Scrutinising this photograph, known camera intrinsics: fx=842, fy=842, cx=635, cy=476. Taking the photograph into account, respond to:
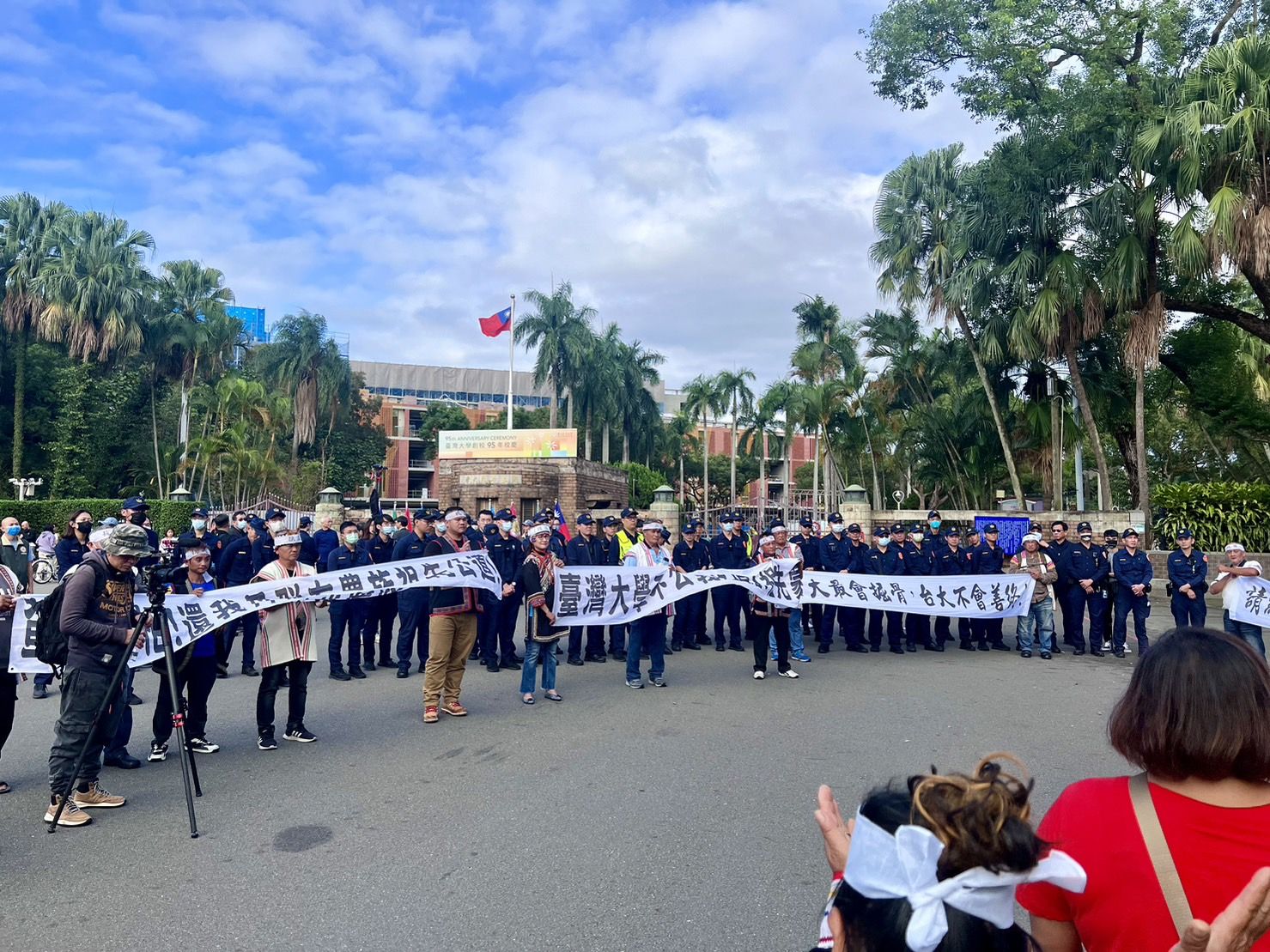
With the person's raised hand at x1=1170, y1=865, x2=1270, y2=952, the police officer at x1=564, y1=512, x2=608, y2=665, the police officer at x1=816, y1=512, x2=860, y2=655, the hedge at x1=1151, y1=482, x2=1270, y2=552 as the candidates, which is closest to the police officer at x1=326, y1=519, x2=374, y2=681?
the police officer at x1=564, y1=512, x2=608, y2=665

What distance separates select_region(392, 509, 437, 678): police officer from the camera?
9.07m

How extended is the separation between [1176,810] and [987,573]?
36.2 ft

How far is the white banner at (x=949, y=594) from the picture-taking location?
11.0 metres

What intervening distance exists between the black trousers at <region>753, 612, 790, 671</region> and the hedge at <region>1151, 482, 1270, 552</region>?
13.1 meters

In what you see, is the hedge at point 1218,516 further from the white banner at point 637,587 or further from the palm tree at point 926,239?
the white banner at point 637,587

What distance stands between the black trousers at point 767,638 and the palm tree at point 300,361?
4492 cm

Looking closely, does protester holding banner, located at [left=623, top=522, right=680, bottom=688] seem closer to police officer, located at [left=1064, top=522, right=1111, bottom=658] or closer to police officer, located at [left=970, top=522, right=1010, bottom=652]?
police officer, located at [left=970, top=522, right=1010, bottom=652]

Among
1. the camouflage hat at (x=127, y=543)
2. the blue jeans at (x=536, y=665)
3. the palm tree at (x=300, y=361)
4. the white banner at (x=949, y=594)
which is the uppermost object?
the palm tree at (x=300, y=361)

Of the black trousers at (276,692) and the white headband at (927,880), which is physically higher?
the white headband at (927,880)

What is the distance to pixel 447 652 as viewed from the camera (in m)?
7.58

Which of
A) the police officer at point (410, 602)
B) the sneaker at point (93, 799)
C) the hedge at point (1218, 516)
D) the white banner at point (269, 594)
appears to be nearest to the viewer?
the sneaker at point (93, 799)

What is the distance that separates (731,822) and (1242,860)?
3646 mm

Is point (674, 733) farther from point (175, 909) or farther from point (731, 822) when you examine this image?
point (175, 909)

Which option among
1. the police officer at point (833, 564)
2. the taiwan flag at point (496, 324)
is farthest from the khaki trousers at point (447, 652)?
the taiwan flag at point (496, 324)
